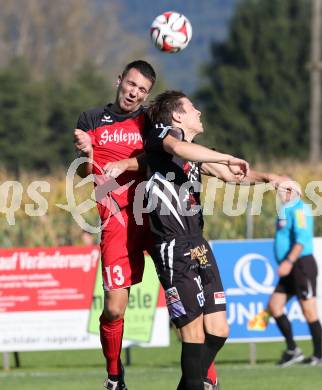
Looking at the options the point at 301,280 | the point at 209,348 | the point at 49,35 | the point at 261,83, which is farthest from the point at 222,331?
the point at 49,35

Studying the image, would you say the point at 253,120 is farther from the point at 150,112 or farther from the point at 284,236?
the point at 150,112

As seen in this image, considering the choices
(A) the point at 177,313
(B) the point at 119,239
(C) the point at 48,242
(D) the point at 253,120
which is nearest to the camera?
(A) the point at 177,313

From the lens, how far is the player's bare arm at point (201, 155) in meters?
7.91

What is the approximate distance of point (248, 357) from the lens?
1628cm

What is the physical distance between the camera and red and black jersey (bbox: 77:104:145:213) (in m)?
9.05

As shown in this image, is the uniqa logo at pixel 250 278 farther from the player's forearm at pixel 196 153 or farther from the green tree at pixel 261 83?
the green tree at pixel 261 83

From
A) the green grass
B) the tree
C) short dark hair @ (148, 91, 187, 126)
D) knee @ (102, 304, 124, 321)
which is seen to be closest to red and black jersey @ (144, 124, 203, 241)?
short dark hair @ (148, 91, 187, 126)

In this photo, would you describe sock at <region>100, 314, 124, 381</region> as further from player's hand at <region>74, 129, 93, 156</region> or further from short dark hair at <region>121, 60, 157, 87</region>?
short dark hair at <region>121, 60, 157, 87</region>

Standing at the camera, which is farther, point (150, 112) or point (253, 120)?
point (253, 120)

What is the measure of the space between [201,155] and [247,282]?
7.00m

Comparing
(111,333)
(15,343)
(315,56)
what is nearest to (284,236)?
(15,343)

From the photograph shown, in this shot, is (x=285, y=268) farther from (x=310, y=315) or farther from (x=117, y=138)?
(x=117, y=138)

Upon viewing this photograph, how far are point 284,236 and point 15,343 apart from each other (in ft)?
11.9

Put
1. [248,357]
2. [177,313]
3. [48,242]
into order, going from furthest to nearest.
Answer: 1. [48,242]
2. [248,357]
3. [177,313]
